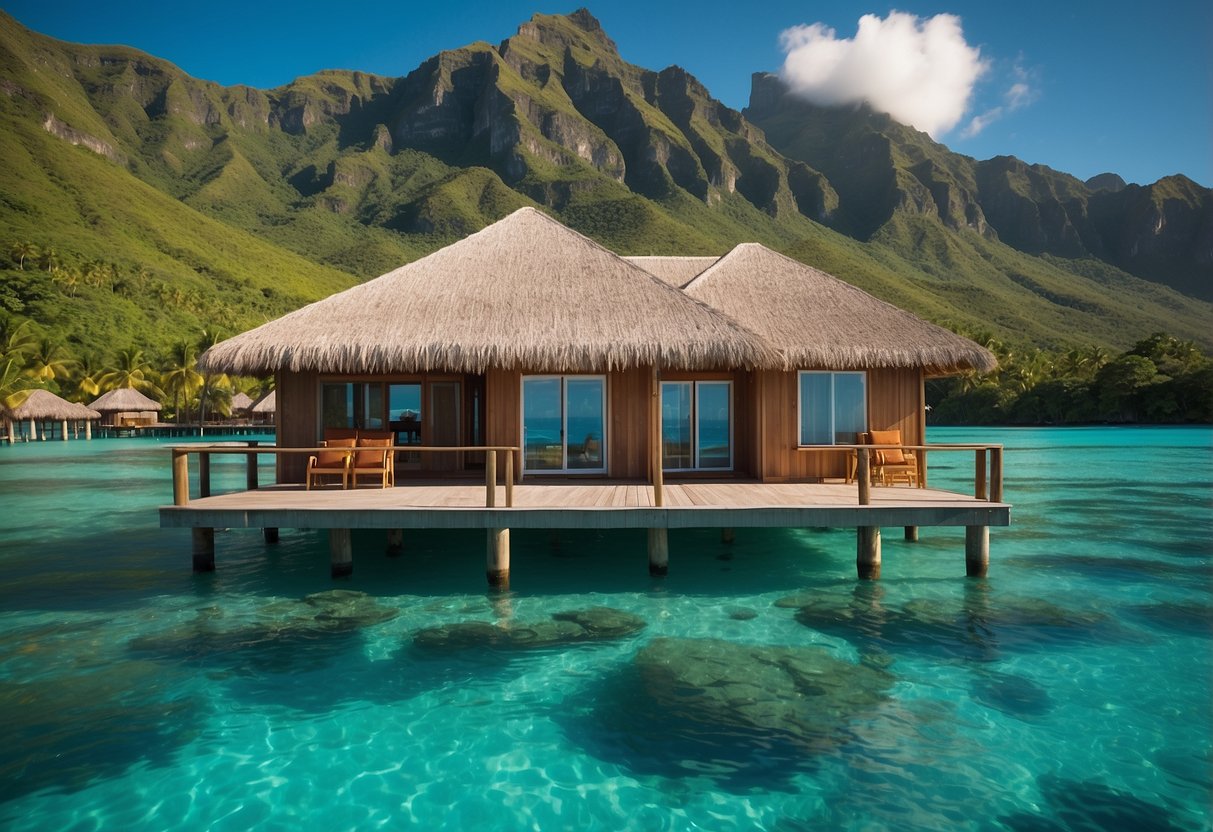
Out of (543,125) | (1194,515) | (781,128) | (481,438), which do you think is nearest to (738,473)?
(481,438)

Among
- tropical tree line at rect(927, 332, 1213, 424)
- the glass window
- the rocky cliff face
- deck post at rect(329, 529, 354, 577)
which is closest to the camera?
deck post at rect(329, 529, 354, 577)

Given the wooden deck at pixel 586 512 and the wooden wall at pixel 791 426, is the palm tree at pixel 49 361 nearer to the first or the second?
the wooden deck at pixel 586 512

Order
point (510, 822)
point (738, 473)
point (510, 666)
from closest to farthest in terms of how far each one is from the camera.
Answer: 1. point (510, 822)
2. point (510, 666)
3. point (738, 473)

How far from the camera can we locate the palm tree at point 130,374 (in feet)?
170

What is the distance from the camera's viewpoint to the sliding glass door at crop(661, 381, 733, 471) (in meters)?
12.4

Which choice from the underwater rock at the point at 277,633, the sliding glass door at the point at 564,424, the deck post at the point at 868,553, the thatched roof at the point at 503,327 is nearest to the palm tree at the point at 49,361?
the thatched roof at the point at 503,327

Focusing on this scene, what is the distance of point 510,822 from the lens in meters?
4.66

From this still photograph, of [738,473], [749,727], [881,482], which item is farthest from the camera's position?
[738,473]

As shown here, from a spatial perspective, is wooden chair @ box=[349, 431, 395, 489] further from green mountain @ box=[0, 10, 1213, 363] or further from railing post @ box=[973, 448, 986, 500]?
green mountain @ box=[0, 10, 1213, 363]

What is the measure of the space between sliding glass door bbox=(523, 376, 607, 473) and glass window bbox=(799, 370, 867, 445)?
319 cm

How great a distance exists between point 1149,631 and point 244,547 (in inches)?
501

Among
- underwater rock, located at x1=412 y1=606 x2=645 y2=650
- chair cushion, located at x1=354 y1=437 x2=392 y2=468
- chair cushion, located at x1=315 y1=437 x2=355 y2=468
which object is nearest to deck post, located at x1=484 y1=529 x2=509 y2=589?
underwater rock, located at x1=412 y1=606 x2=645 y2=650

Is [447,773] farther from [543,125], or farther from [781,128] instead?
[781,128]

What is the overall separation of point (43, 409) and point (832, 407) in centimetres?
4631
